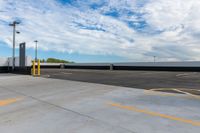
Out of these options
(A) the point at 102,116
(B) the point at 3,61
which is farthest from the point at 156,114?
(B) the point at 3,61

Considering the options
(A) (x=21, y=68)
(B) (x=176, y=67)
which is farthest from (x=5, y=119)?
(B) (x=176, y=67)

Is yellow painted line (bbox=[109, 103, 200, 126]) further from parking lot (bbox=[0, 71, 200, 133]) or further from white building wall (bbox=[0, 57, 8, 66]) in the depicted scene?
white building wall (bbox=[0, 57, 8, 66])

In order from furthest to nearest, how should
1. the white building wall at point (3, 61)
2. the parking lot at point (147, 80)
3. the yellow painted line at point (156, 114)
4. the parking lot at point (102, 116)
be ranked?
the white building wall at point (3, 61), the parking lot at point (147, 80), the yellow painted line at point (156, 114), the parking lot at point (102, 116)

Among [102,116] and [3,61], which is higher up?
[3,61]

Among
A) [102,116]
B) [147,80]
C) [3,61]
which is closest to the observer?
[102,116]

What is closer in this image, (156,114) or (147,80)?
(156,114)

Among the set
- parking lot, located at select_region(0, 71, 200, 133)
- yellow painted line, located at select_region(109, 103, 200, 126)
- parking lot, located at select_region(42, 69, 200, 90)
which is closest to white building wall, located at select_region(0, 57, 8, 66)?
parking lot, located at select_region(42, 69, 200, 90)

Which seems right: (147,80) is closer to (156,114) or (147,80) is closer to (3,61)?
(156,114)

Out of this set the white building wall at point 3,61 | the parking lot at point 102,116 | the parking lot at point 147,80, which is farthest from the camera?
the white building wall at point 3,61

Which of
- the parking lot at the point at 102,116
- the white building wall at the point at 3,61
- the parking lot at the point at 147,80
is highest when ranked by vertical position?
the white building wall at the point at 3,61

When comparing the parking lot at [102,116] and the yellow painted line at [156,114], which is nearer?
the parking lot at [102,116]

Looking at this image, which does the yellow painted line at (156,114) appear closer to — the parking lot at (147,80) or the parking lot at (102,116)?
the parking lot at (102,116)

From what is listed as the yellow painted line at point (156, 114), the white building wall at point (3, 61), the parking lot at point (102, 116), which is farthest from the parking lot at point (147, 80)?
the white building wall at point (3, 61)

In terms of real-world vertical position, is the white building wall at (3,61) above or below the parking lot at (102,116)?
above
